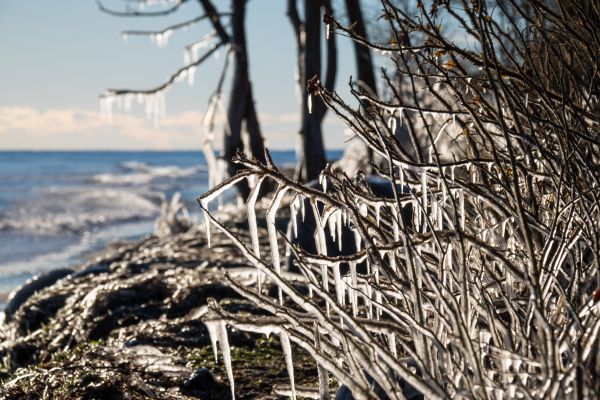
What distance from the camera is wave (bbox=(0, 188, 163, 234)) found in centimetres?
1997

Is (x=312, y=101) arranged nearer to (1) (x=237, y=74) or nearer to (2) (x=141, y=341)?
(1) (x=237, y=74)

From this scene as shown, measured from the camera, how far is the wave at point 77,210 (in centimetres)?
1997

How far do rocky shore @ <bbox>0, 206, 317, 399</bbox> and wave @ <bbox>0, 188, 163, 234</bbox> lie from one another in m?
13.2

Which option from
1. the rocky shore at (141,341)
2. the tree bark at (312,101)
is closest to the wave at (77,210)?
the tree bark at (312,101)

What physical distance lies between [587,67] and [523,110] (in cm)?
50

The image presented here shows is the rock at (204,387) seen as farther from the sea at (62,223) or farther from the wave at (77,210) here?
the wave at (77,210)

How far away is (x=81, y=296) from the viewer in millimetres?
6043

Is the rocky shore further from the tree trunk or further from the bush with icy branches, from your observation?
the tree trunk

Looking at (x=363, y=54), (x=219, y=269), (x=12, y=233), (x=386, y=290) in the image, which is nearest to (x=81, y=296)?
(x=219, y=269)

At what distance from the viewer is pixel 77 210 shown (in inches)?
948

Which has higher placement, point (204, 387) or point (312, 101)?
point (312, 101)

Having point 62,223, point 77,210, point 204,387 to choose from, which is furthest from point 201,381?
point 77,210

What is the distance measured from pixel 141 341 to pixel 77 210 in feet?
67.7

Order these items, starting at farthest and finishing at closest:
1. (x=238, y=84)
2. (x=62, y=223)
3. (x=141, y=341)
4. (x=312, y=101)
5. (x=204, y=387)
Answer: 1. (x=62, y=223)
2. (x=238, y=84)
3. (x=312, y=101)
4. (x=141, y=341)
5. (x=204, y=387)
